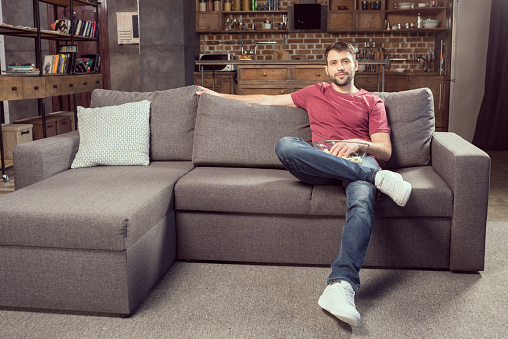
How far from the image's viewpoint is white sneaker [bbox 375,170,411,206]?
239cm

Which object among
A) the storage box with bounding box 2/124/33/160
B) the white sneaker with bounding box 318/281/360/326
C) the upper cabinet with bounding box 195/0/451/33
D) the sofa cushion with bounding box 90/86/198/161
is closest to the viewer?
the white sneaker with bounding box 318/281/360/326

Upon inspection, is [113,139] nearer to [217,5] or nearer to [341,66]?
[341,66]

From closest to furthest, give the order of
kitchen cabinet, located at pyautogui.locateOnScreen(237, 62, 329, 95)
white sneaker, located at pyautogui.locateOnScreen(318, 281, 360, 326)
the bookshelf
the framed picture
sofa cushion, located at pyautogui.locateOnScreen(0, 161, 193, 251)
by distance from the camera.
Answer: white sneaker, located at pyautogui.locateOnScreen(318, 281, 360, 326) < sofa cushion, located at pyautogui.locateOnScreen(0, 161, 193, 251) < the bookshelf < the framed picture < kitchen cabinet, located at pyautogui.locateOnScreen(237, 62, 329, 95)

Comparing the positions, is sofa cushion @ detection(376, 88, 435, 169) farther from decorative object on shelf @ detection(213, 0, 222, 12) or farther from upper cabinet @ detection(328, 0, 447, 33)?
decorative object on shelf @ detection(213, 0, 222, 12)

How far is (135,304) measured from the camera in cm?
220

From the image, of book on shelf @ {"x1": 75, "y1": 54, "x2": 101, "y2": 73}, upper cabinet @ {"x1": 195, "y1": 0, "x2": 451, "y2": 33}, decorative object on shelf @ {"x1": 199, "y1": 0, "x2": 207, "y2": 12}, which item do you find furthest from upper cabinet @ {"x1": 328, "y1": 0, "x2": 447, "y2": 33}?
book on shelf @ {"x1": 75, "y1": 54, "x2": 101, "y2": 73}

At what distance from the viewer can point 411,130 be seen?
3.01 metres

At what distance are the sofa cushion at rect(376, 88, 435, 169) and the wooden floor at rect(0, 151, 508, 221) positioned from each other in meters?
0.56

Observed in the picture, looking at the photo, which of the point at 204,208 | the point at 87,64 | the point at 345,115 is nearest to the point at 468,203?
the point at 345,115

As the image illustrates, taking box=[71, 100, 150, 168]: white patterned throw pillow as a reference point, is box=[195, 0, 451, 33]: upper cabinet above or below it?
→ above

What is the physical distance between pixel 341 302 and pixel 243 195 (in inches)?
30.5

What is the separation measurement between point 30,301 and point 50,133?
4162 millimetres

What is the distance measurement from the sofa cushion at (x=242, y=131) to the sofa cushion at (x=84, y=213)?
0.50 m

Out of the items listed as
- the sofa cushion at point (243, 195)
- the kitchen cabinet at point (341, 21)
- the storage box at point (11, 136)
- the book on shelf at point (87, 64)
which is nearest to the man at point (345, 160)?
the sofa cushion at point (243, 195)
